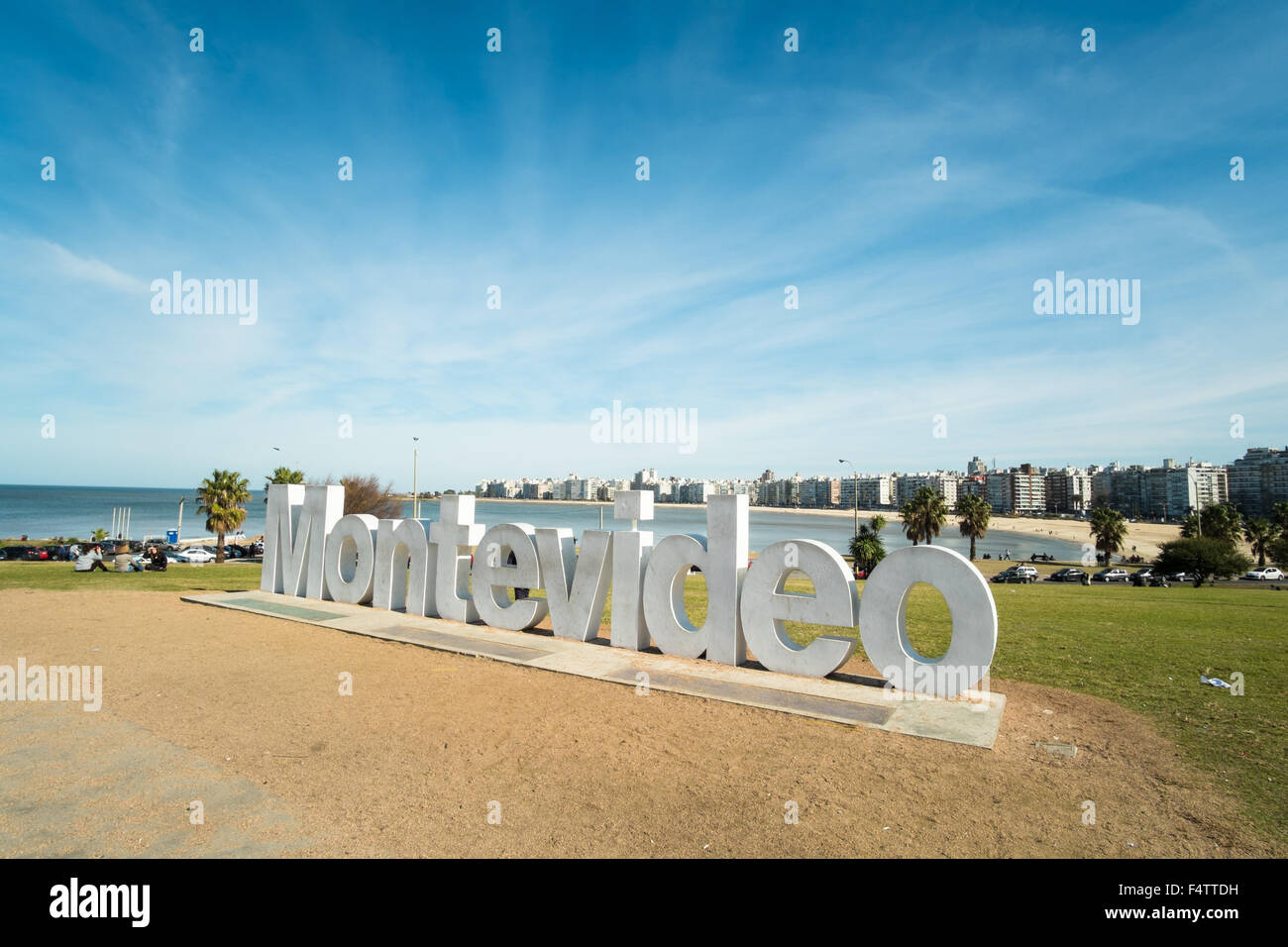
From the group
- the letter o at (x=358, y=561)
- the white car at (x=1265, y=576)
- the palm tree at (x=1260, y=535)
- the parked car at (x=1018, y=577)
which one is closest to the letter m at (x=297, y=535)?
the letter o at (x=358, y=561)

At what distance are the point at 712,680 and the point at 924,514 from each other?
5159 centimetres

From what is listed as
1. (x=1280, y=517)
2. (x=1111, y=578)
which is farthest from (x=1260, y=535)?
(x=1111, y=578)

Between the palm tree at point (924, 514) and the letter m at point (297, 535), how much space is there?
1990 inches

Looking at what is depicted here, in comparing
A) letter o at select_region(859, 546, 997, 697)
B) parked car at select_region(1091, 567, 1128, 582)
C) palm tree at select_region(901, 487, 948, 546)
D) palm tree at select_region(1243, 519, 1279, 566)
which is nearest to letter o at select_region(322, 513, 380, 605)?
letter o at select_region(859, 546, 997, 697)

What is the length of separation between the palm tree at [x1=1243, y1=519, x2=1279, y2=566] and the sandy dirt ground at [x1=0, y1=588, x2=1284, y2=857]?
7276 cm

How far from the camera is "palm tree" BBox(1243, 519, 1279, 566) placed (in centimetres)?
6200

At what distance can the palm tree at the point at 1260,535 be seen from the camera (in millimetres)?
62000

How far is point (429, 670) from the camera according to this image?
11.7m

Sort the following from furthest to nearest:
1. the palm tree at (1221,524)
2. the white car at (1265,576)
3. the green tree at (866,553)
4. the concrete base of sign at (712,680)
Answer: the palm tree at (1221,524) → the white car at (1265,576) → the green tree at (866,553) → the concrete base of sign at (712,680)

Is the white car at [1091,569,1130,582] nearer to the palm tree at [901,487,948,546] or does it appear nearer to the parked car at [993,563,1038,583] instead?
the parked car at [993,563,1038,583]

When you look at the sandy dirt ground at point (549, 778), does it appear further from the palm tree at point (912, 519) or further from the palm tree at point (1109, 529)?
the palm tree at point (1109, 529)

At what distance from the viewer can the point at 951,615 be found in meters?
10.1

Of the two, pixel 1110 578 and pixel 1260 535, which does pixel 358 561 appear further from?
pixel 1260 535
